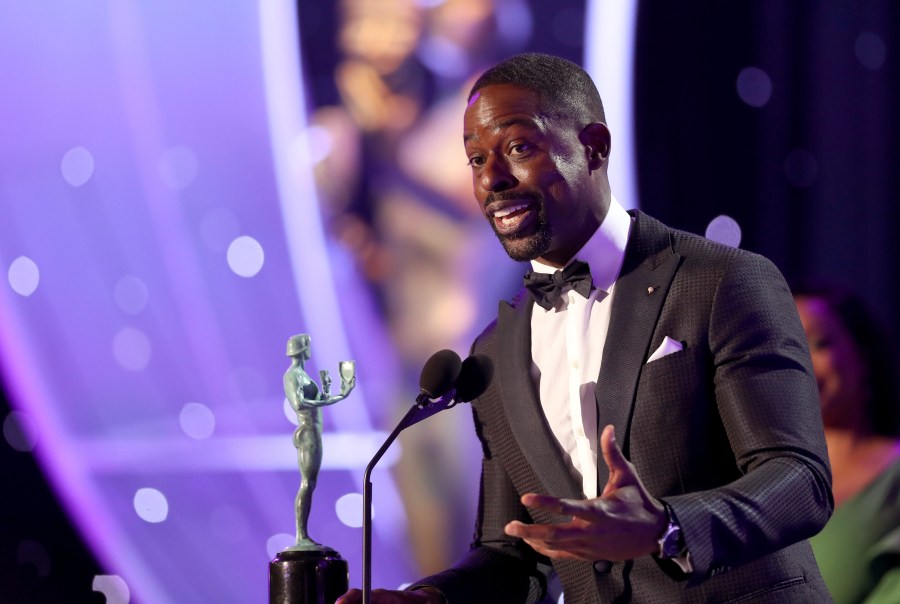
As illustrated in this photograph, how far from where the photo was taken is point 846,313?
10.5ft

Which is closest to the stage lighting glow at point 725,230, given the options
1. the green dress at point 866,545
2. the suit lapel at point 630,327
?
the green dress at point 866,545

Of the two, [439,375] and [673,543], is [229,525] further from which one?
[673,543]

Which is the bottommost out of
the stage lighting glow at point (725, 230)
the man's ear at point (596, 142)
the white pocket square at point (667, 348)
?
the white pocket square at point (667, 348)

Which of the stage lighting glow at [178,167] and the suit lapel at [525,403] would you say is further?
the stage lighting glow at [178,167]

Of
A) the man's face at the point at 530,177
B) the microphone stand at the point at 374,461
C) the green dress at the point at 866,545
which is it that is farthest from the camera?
the green dress at the point at 866,545

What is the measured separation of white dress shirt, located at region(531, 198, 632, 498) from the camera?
1.94m

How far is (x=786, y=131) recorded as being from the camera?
10.7 feet

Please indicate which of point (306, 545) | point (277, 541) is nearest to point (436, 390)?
point (306, 545)

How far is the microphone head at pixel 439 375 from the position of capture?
1.80 meters

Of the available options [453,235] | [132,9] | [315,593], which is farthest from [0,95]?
[315,593]

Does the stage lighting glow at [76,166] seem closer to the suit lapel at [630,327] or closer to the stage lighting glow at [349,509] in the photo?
the stage lighting glow at [349,509]

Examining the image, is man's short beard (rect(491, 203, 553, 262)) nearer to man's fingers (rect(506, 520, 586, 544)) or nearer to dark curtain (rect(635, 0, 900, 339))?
man's fingers (rect(506, 520, 586, 544))

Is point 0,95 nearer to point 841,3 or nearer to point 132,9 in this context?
point 132,9

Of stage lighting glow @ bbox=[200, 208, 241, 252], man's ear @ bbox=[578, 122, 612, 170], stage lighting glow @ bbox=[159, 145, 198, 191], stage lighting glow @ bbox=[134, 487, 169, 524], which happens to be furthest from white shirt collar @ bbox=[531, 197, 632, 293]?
stage lighting glow @ bbox=[134, 487, 169, 524]
